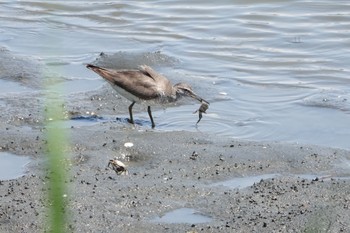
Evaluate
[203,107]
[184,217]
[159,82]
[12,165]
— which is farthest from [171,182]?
[159,82]

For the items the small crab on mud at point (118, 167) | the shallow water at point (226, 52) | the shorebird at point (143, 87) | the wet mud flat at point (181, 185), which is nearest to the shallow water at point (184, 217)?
the wet mud flat at point (181, 185)

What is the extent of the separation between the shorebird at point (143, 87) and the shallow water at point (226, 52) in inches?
9.0

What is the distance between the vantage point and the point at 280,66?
36.9 ft

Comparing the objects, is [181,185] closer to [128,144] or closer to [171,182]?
[171,182]

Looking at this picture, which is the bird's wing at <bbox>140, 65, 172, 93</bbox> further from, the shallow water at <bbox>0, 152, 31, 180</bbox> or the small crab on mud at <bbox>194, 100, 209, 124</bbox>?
the shallow water at <bbox>0, 152, 31, 180</bbox>

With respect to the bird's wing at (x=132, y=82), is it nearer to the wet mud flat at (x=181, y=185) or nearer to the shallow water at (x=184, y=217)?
the wet mud flat at (x=181, y=185)

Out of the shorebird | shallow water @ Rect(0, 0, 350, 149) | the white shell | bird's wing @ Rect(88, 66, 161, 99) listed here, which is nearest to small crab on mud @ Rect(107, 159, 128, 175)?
the white shell

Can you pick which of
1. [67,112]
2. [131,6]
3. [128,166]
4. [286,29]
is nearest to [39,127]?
[67,112]

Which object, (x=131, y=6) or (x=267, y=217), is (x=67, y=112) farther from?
(x=131, y=6)

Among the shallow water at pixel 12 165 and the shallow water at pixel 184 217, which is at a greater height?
the shallow water at pixel 184 217

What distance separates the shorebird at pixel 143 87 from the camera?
8906 mm

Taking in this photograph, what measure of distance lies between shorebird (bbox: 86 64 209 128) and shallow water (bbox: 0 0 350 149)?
228 millimetres

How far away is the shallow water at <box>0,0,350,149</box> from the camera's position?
9.09m

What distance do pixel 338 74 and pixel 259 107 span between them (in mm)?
1673
